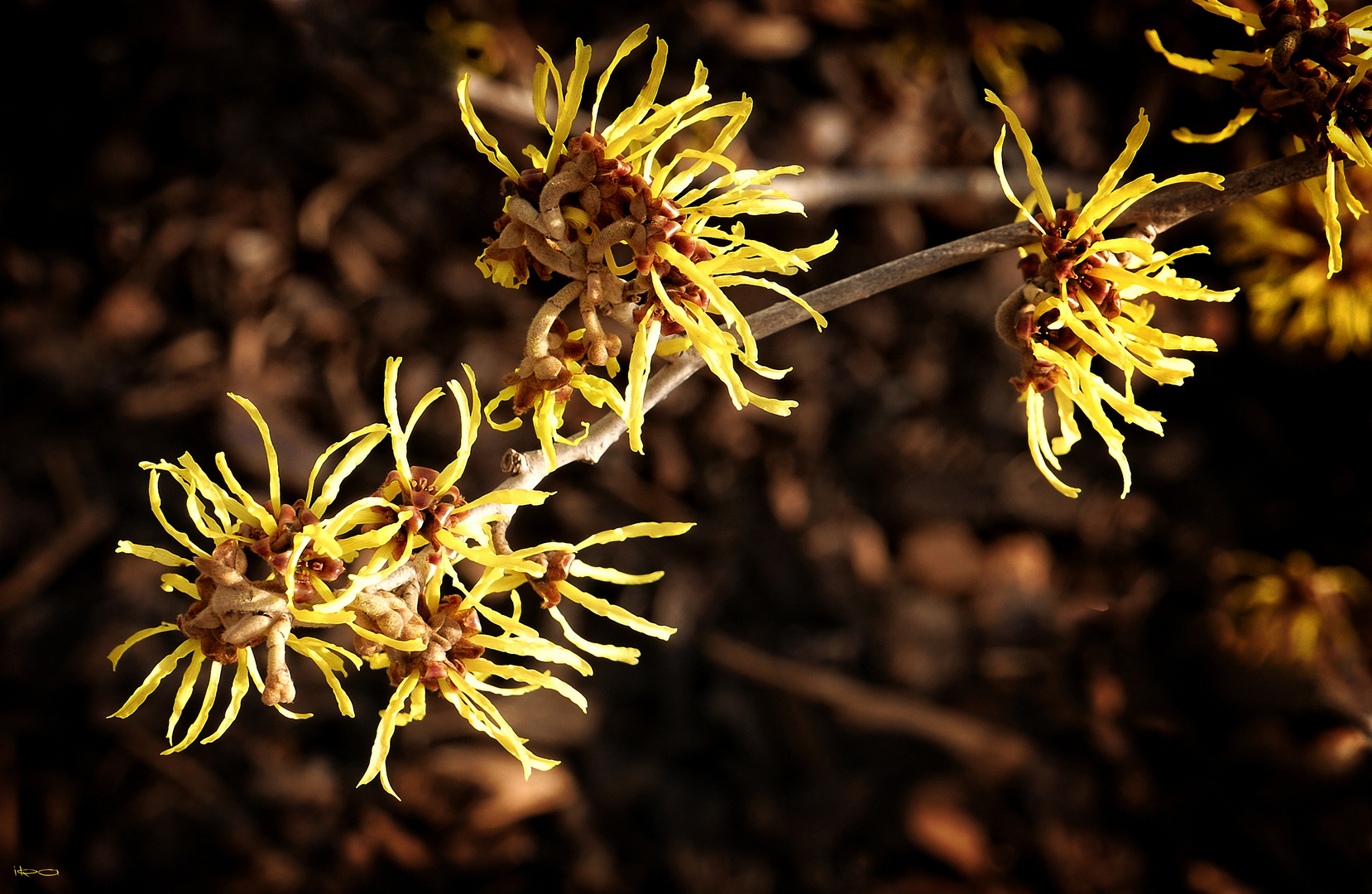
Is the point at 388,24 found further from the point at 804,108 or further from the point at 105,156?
the point at 804,108

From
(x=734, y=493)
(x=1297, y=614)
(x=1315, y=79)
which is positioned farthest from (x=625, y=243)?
(x=1297, y=614)

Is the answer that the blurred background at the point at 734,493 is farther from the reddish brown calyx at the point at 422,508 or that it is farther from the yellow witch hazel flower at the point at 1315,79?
the reddish brown calyx at the point at 422,508

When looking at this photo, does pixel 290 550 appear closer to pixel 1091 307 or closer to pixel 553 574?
pixel 553 574

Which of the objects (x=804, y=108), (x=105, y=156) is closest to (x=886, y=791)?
(x=804, y=108)

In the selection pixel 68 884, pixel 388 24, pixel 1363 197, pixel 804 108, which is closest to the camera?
pixel 1363 197

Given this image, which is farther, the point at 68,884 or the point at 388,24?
the point at 388,24

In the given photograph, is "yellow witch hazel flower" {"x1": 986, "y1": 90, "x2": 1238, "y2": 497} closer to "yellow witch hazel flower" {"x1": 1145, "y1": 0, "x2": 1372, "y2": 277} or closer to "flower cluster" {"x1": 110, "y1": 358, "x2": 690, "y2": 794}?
"yellow witch hazel flower" {"x1": 1145, "y1": 0, "x2": 1372, "y2": 277}

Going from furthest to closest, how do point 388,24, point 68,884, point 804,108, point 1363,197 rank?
point 804,108 < point 388,24 < point 68,884 < point 1363,197
